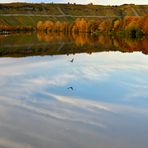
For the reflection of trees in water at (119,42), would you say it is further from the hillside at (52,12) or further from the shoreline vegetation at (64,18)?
the hillside at (52,12)

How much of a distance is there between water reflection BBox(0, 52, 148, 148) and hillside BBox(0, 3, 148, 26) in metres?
133

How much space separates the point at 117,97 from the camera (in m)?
20.3

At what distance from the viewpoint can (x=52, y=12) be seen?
178 meters

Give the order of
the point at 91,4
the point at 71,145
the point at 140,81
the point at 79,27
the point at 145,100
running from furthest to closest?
the point at 91,4, the point at 79,27, the point at 140,81, the point at 145,100, the point at 71,145

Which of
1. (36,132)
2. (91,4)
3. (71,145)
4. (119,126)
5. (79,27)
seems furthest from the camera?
(91,4)

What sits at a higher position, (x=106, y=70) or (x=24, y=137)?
(x=24, y=137)

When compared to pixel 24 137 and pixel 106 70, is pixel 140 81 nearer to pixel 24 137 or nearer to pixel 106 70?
pixel 106 70

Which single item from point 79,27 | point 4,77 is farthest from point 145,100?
point 79,27

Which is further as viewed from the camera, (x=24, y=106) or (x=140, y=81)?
(x=140, y=81)

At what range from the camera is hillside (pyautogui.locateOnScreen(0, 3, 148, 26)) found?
545 ft

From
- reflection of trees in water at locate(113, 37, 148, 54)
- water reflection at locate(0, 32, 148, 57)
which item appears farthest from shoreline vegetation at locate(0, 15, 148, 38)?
reflection of trees in water at locate(113, 37, 148, 54)

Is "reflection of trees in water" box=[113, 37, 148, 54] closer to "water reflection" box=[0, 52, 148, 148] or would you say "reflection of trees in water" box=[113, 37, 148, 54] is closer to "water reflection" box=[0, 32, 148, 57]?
"water reflection" box=[0, 32, 148, 57]

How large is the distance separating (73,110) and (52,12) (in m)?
163

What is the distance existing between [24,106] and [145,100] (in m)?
5.45
